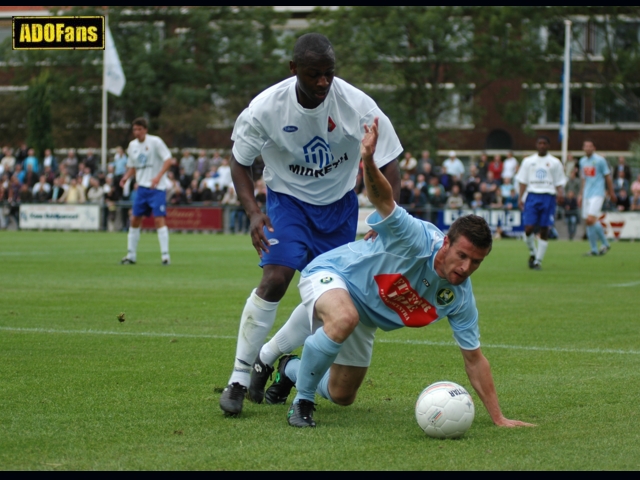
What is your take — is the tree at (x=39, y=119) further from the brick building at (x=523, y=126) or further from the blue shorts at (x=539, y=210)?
the blue shorts at (x=539, y=210)

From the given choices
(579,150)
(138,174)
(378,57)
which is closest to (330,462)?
(138,174)

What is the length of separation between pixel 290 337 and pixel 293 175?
1027 mm

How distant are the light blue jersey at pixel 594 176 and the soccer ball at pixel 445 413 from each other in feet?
54.8

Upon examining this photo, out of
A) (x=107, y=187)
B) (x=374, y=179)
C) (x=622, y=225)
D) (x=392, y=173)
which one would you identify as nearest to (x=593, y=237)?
(x=622, y=225)

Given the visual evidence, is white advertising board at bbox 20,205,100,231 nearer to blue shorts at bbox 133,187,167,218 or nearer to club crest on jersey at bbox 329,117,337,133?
blue shorts at bbox 133,187,167,218

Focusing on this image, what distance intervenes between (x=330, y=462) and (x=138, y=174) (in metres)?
13.6

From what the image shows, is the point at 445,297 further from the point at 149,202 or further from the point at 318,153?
the point at 149,202

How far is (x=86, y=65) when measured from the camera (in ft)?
160

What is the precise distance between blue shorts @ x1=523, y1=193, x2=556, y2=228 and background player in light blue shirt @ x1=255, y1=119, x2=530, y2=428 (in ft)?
42.5

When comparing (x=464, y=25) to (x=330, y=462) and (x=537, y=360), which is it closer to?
(x=537, y=360)

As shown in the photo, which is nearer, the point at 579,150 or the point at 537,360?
the point at 537,360

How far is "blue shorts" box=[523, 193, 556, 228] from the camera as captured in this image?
1806cm

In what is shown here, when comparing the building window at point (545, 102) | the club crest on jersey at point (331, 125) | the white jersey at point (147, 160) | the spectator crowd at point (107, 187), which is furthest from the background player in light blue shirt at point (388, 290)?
the building window at point (545, 102)

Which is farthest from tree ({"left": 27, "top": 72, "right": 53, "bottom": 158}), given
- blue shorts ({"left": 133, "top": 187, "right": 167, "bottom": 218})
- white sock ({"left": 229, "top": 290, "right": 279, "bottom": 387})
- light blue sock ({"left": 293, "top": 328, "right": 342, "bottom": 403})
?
light blue sock ({"left": 293, "top": 328, "right": 342, "bottom": 403})
